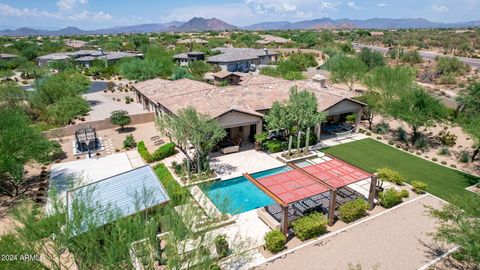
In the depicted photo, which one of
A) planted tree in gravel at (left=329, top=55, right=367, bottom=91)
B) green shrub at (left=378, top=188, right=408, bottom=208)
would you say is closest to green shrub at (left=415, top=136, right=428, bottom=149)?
green shrub at (left=378, top=188, right=408, bottom=208)

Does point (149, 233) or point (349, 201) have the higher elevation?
point (149, 233)

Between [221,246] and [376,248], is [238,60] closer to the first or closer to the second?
[376,248]

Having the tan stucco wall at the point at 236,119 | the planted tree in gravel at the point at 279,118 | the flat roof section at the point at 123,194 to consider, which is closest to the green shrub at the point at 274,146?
the tan stucco wall at the point at 236,119

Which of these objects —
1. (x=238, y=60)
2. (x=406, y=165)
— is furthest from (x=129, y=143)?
(x=238, y=60)

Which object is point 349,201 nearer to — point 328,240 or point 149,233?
point 328,240

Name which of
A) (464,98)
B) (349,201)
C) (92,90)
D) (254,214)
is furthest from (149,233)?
(92,90)

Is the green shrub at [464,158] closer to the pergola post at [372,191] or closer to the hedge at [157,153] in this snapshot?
the pergola post at [372,191]

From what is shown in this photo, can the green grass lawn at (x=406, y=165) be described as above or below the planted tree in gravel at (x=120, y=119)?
below
